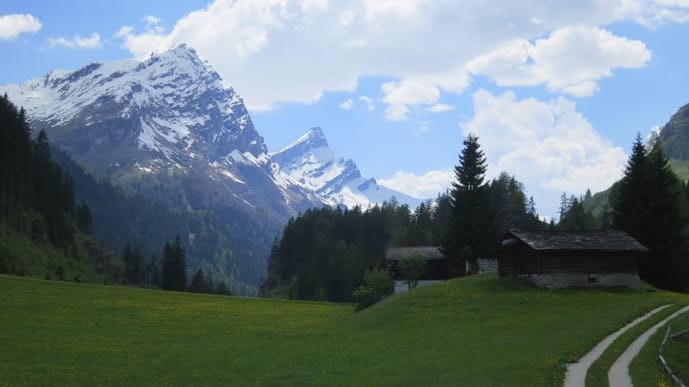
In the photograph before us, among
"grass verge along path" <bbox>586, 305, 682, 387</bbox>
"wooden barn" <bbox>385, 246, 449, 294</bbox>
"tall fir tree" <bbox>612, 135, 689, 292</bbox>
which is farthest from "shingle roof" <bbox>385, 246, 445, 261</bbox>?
"grass verge along path" <bbox>586, 305, 682, 387</bbox>

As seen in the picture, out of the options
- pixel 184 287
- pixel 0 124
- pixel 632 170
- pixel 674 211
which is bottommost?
pixel 184 287

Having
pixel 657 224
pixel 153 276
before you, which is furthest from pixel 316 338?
pixel 153 276

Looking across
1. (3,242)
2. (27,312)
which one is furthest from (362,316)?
(3,242)

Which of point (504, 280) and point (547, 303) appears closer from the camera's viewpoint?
point (547, 303)

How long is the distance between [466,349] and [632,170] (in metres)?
48.4

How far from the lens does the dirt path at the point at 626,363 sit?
80.6ft

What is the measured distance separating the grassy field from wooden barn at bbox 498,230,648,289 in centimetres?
248

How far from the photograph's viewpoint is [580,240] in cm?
6272

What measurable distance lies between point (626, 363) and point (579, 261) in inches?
1338

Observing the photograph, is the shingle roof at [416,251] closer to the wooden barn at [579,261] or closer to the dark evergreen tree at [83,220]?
the wooden barn at [579,261]

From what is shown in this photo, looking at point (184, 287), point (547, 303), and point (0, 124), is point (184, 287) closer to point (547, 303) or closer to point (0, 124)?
point (0, 124)

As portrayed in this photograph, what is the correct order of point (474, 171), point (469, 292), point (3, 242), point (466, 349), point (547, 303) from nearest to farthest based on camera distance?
point (466, 349), point (547, 303), point (469, 292), point (474, 171), point (3, 242)

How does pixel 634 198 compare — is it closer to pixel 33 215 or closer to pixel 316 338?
pixel 316 338

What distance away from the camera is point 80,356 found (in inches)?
1453
